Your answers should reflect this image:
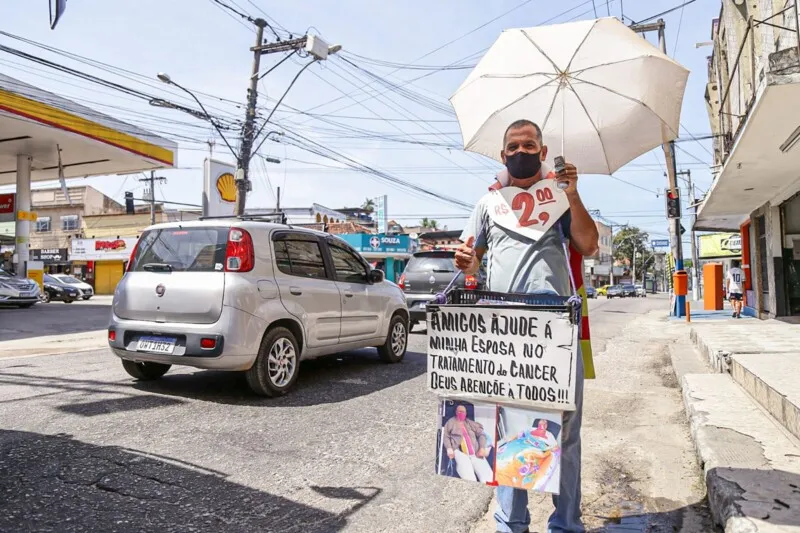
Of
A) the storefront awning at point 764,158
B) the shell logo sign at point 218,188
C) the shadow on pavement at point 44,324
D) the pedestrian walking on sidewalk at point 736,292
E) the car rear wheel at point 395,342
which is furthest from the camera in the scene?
the shell logo sign at point 218,188

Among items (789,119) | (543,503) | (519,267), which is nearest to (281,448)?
(543,503)

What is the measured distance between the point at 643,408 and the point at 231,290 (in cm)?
404

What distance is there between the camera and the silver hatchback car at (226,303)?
4.98 m

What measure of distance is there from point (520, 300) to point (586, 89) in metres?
1.36

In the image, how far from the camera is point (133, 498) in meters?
2.97

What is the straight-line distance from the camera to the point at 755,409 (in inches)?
170

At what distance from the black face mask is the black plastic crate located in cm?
58

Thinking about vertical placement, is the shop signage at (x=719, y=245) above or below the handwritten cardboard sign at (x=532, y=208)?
above

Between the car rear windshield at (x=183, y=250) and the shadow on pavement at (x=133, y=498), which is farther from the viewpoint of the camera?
the car rear windshield at (x=183, y=250)

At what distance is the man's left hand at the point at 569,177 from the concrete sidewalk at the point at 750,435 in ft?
5.21

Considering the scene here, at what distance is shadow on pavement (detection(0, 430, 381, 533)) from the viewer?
2.70 metres

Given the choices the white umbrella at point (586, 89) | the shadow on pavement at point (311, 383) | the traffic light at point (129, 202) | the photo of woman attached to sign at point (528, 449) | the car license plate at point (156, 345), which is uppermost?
the traffic light at point (129, 202)

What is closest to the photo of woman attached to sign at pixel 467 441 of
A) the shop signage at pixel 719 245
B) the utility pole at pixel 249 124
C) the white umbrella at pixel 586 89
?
the white umbrella at pixel 586 89

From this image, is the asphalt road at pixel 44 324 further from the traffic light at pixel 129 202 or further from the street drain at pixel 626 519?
the traffic light at pixel 129 202
